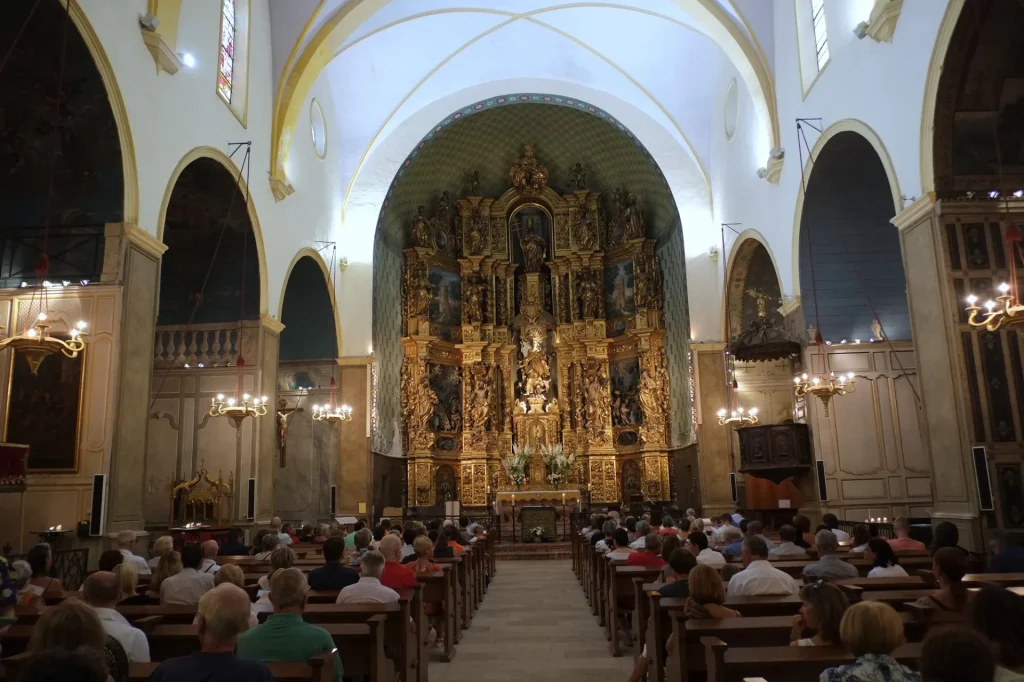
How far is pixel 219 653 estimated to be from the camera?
3070mm

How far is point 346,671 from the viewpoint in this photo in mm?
4691

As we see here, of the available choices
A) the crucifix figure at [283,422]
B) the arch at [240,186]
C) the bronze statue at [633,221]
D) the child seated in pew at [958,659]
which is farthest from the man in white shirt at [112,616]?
the bronze statue at [633,221]

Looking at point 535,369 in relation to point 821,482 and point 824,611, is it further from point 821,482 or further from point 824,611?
point 824,611

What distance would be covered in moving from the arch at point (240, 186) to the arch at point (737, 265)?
1030cm

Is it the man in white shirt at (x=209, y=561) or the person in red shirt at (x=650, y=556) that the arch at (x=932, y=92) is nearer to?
the person in red shirt at (x=650, y=556)

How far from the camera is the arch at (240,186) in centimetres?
1146

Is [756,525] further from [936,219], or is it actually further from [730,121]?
[730,121]

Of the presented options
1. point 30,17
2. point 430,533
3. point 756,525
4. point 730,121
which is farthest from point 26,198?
point 730,121

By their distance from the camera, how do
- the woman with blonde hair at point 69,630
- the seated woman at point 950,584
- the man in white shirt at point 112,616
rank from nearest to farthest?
the woman with blonde hair at point 69,630
the man in white shirt at point 112,616
the seated woman at point 950,584

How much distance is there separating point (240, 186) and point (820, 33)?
10589mm

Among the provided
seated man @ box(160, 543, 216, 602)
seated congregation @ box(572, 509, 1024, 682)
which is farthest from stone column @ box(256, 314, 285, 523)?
seated man @ box(160, 543, 216, 602)

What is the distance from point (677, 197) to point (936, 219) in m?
11.7

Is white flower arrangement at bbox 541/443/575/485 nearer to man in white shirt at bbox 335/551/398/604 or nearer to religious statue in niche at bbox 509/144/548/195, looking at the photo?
religious statue in niche at bbox 509/144/548/195

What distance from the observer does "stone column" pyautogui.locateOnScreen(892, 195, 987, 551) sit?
9359mm
